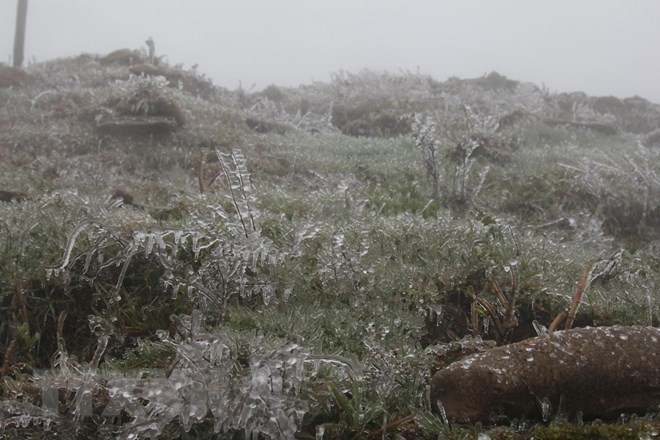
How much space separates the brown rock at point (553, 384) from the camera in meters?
1.91

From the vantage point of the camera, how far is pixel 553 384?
6.27 ft

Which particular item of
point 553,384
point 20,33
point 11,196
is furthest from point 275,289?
point 20,33

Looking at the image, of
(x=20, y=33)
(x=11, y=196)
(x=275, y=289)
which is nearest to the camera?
(x=275, y=289)

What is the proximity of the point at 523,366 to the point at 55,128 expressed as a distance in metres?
7.54

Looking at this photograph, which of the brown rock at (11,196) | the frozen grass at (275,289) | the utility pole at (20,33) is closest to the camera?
the frozen grass at (275,289)

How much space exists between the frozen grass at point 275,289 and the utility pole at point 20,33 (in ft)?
35.3

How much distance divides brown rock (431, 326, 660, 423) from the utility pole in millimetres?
16497

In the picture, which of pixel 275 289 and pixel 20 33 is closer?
pixel 275 289

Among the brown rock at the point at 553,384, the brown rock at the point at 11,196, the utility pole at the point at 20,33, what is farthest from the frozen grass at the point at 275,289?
the utility pole at the point at 20,33

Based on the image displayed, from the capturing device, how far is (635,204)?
580 centimetres

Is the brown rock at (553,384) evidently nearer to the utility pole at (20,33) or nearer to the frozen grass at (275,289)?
the frozen grass at (275,289)

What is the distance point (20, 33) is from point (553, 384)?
17.4m

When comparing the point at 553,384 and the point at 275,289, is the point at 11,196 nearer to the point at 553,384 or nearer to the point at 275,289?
the point at 275,289

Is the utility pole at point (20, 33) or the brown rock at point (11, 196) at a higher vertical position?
the utility pole at point (20, 33)
